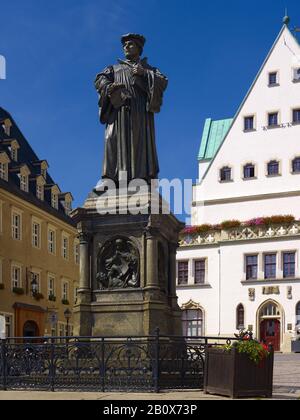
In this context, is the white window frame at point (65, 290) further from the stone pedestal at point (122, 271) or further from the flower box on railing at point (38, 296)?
the stone pedestal at point (122, 271)

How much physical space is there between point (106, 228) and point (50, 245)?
111 feet

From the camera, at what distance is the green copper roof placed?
57.2 m

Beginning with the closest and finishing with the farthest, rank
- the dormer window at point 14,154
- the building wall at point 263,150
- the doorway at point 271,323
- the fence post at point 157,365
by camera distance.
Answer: the fence post at point 157,365 → the dormer window at point 14,154 → the doorway at point 271,323 → the building wall at point 263,150

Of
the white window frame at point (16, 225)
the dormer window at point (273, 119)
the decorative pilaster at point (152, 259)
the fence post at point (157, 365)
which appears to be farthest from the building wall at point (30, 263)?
the fence post at point (157, 365)

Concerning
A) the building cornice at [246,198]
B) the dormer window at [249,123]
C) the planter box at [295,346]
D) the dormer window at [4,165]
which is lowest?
the planter box at [295,346]

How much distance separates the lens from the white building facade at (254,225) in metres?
46.1

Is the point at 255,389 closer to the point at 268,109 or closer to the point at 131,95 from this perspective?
the point at 131,95

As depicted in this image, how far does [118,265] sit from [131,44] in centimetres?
464

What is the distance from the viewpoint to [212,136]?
58594 millimetres

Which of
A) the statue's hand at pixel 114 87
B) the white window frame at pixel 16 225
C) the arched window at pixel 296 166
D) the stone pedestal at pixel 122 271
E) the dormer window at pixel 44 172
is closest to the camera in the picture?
the stone pedestal at pixel 122 271

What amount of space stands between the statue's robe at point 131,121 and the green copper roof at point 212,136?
4129cm

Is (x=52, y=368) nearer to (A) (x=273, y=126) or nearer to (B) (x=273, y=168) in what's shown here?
(B) (x=273, y=168)

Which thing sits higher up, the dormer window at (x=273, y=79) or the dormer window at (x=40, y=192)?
the dormer window at (x=273, y=79)

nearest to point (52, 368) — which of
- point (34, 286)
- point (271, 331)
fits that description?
point (34, 286)
